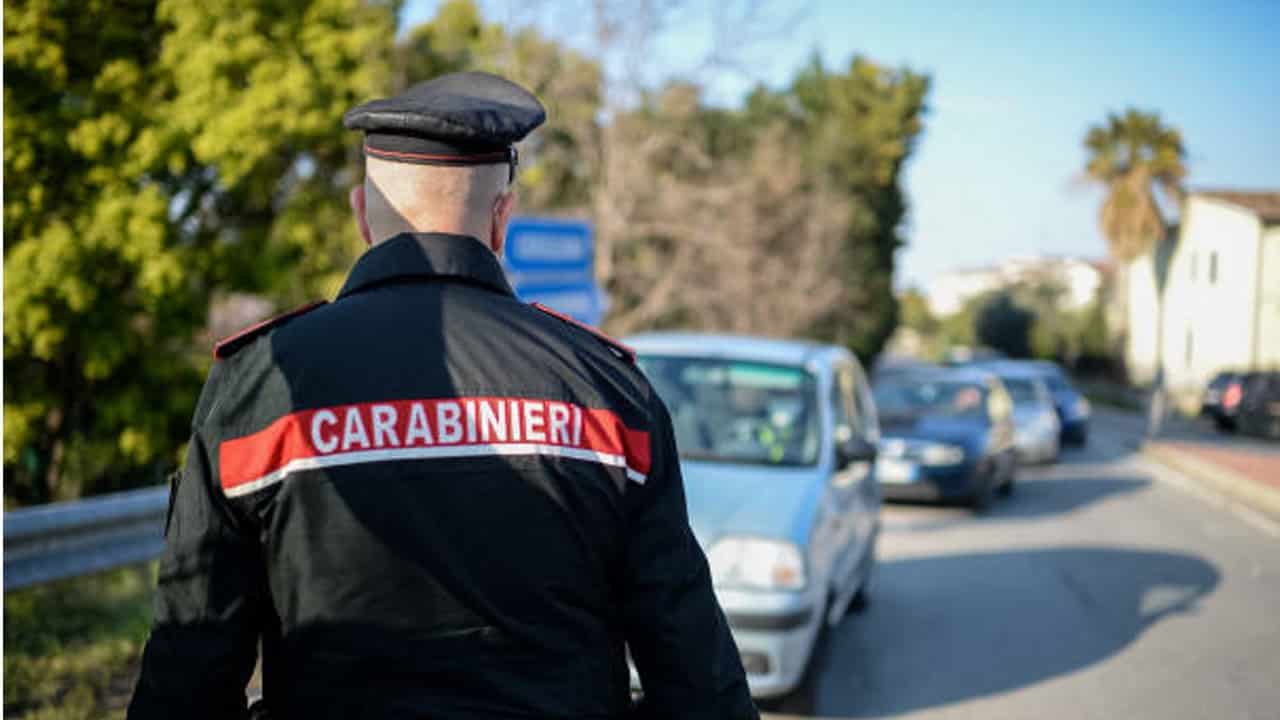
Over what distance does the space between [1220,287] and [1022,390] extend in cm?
3045

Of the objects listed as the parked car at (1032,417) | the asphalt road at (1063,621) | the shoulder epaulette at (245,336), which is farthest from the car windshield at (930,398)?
the shoulder epaulette at (245,336)

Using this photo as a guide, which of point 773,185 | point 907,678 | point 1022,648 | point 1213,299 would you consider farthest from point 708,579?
point 1213,299

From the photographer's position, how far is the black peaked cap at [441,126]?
1797 mm

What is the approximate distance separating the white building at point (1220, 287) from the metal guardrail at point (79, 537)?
4085 centimetres

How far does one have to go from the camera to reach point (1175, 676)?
242 inches

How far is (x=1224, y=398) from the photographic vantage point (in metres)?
29.8

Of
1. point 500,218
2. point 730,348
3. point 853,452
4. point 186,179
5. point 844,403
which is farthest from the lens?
point 186,179

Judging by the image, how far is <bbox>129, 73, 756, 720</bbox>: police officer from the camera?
5.41ft

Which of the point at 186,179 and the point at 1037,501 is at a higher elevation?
the point at 186,179

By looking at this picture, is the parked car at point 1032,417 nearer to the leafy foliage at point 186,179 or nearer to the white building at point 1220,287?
the leafy foliage at point 186,179

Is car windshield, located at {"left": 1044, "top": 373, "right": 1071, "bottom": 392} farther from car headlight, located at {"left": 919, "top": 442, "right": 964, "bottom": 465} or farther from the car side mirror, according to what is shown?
the car side mirror

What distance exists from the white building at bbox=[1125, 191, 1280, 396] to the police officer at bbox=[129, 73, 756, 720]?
42918mm

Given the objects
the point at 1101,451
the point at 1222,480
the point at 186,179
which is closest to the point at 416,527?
the point at 186,179

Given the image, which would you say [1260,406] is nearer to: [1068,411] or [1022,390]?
[1068,411]
